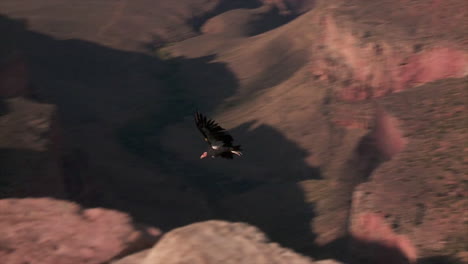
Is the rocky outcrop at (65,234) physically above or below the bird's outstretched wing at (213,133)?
below

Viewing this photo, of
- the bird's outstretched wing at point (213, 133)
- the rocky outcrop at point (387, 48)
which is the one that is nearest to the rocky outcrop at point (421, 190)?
the rocky outcrop at point (387, 48)

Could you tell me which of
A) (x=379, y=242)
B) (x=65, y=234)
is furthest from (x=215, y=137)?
(x=379, y=242)

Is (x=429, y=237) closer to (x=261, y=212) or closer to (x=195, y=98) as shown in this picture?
(x=261, y=212)

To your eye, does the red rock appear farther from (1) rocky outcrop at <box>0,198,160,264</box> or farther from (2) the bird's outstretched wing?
(1) rocky outcrop at <box>0,198,160,264</box>

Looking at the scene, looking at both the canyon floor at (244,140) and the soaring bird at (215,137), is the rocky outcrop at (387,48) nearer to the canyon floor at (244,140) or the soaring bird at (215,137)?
the canyon floor at (244,140)

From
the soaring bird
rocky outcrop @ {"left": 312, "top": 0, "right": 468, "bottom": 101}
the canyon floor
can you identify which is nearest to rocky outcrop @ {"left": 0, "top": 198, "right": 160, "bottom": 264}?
the canyon floor

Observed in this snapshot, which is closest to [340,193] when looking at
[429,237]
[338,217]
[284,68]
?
[338,217]
